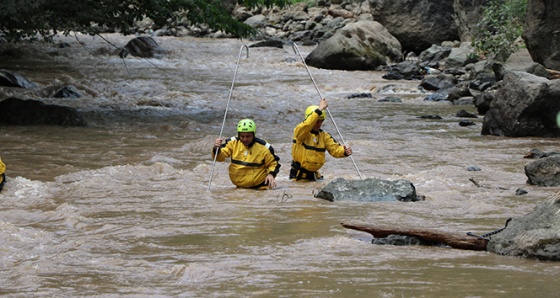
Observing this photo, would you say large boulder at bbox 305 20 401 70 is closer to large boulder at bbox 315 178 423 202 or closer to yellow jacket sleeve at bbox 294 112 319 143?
yellow jacket sleeve at bbox 294 112 319 143

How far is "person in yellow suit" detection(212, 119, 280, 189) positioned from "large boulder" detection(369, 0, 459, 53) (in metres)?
26.4

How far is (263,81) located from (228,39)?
14.0m

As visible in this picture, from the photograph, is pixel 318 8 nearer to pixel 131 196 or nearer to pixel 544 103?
pixel 544 103

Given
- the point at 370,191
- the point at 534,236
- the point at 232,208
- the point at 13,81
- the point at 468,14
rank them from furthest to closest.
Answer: the point at 468,14, the point at 13,81, the point at 370,191, the point at 232,208, the point at 534,236

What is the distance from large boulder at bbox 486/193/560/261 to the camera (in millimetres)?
6453

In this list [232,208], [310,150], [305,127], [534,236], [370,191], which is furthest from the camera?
[310,150]

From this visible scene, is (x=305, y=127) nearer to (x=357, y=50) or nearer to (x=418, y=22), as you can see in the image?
(x=357, y=50)

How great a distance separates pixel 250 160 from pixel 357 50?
2099 centimetres

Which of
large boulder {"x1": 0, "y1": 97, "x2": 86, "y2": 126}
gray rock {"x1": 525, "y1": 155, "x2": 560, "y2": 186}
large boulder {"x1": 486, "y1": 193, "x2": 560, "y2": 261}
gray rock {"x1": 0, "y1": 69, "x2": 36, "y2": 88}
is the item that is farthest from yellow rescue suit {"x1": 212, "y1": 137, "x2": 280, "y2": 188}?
gray rock {"x1": 0, "y1": 69, "x2": 36, "y2": 88}

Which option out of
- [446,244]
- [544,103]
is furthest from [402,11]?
[446,244]

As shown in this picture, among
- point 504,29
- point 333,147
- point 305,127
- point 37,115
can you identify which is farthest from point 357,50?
point 305,127

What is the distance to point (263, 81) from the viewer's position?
28.0m

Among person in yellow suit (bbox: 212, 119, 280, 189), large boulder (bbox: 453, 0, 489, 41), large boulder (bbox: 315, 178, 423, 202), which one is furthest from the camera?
large boulder (bbox: 453, 0, 489, 41)

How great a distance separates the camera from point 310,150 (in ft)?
37.9
